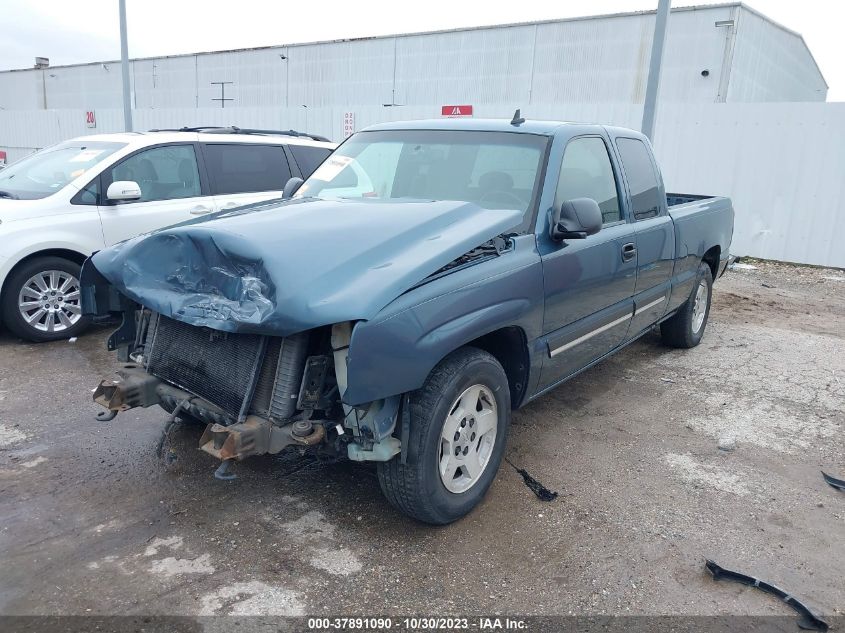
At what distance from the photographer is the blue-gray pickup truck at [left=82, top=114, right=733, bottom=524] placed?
2789mm

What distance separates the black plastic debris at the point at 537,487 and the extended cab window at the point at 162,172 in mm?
Result: 4612

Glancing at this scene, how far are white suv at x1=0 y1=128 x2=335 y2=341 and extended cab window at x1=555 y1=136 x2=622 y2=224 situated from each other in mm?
3906

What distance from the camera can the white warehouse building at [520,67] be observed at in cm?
1903

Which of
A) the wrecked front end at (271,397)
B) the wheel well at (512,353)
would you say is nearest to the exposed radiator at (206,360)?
the wrecked front end at (271,397)

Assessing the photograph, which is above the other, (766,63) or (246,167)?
(766,63)

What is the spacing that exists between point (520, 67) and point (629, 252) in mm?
20184

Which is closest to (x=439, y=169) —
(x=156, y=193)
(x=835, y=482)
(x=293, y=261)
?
(x=293, y=261)

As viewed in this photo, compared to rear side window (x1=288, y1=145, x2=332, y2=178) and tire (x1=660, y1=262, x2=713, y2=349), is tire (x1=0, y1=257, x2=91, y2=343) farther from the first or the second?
tire (x1=660, y1=262, x2=713, y2=349)

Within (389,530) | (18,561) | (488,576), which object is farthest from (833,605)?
(18,561)

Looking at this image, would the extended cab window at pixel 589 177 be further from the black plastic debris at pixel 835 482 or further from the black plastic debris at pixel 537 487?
the black plastic debris at pixel 835 482

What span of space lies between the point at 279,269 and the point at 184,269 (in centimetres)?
61

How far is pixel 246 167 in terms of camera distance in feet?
23.5

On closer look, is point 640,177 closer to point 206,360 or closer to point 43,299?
point 206,360

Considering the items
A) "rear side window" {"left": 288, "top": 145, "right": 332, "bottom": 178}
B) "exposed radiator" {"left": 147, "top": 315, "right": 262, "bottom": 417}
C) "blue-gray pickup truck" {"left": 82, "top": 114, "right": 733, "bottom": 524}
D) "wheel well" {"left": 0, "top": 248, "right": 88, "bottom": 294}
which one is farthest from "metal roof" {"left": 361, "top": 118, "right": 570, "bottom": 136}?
"wheel well" {"left": 0, "top": 248, "right": 88, "bottom": 294}
